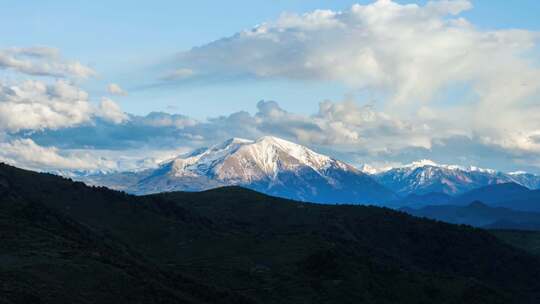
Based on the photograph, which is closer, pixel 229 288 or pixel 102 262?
pixel 102 262

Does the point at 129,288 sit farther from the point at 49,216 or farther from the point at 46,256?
the point at 49,216

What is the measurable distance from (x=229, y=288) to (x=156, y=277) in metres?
35.5

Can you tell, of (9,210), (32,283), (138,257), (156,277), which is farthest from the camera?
(138,257)

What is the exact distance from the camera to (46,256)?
13400cm

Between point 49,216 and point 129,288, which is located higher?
point 49,216

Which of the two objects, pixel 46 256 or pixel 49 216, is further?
pixel 49 216

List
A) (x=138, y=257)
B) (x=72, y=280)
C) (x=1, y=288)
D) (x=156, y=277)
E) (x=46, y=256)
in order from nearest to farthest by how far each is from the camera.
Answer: (x=1, y=288) → (x=72, y=280) → (x=46, y=256) → (x=156, y=277) → (x=138, y=257)

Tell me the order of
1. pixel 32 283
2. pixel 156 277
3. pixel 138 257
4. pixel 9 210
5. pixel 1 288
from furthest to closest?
pixel 138 257
pixel 9 210
pixel 156 277
pixel 32 283
pixel 1 288

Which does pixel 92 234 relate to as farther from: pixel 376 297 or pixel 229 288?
pixel 376 297

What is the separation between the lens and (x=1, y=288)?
4163 inches

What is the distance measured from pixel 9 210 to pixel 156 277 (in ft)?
170

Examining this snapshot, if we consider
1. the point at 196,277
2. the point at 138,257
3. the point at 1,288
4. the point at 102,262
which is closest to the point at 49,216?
the point at 138,257

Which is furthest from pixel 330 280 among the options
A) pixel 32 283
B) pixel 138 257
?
pixel 32 283

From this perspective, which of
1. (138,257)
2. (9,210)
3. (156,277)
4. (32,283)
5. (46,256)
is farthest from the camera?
(138,257)
